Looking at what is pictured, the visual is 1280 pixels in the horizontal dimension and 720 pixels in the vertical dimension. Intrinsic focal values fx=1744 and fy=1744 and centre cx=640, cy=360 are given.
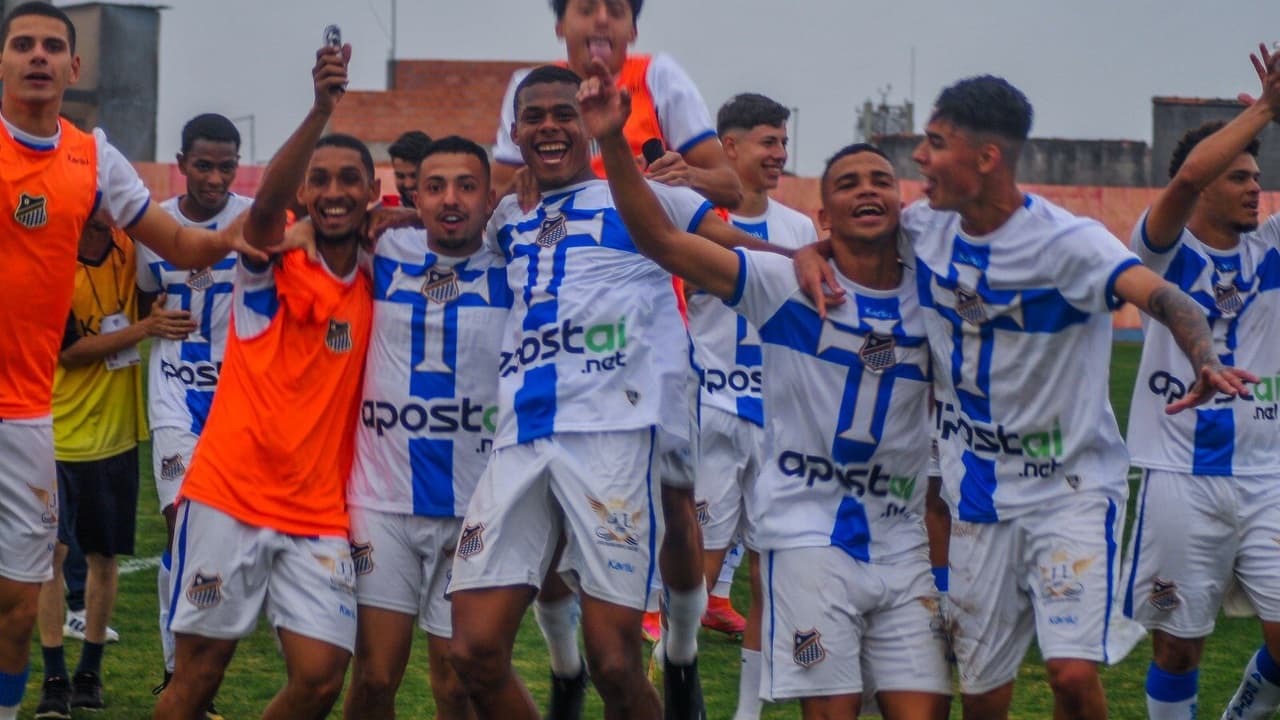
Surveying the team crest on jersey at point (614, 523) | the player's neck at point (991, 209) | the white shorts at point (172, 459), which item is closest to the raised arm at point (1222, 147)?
the player's neck at point (991, 209)

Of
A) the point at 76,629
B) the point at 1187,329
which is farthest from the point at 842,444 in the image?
the point at 76,629

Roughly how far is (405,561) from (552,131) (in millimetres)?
1651

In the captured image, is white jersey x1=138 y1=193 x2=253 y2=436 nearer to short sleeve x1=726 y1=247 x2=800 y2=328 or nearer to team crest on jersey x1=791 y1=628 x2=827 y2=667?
short sleeve x1=726 y1=247 x2=800 y2=328

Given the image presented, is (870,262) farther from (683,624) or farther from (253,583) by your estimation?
(253,583)

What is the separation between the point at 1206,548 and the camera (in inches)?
275

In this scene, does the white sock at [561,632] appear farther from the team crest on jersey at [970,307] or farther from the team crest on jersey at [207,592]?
the team crest on jersey at [970,307]

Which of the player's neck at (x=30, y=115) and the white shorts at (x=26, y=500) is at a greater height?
the player's neck at (x=30, y=115)

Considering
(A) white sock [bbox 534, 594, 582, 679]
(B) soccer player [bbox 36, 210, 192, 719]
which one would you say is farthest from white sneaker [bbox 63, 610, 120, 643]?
(A) white sock [bbox 534, 594, 582, 679]

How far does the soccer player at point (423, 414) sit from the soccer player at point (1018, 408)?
66.2 inches

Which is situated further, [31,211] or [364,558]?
[31,211]

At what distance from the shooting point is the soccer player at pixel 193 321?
8031 mm

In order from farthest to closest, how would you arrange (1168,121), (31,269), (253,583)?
(1168,121), (31,269), (253,583)

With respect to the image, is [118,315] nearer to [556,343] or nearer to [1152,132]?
[556,343]

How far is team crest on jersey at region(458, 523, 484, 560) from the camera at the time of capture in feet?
19.7
